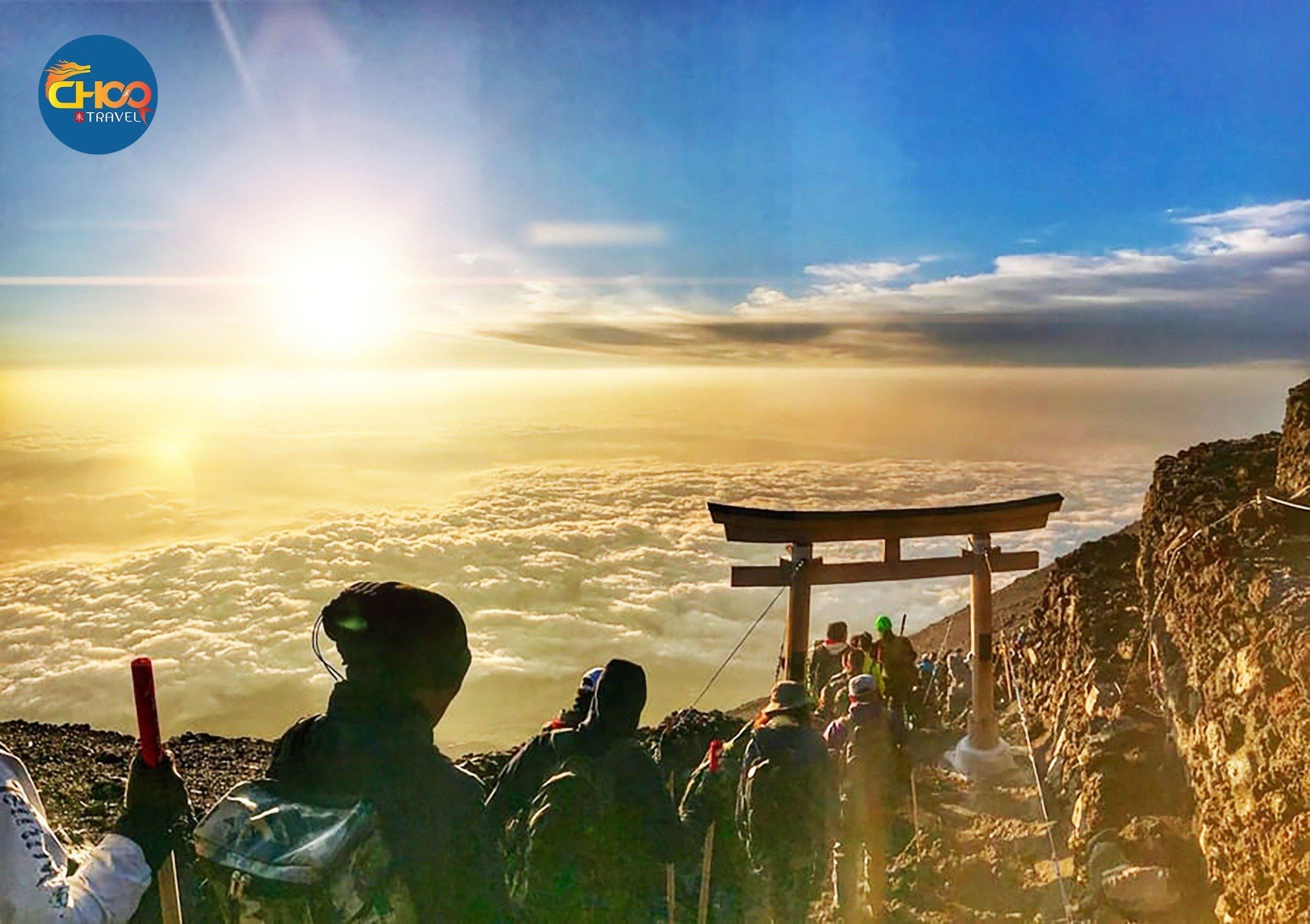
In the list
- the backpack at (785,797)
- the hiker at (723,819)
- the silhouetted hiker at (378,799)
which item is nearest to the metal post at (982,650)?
the hiker at (723,819)

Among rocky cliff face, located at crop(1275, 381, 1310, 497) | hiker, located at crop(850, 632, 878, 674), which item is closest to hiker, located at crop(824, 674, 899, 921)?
hiker, located at crop(850, 632, 878, 674)

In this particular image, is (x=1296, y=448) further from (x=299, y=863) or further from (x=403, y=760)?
(x=299, y=863)

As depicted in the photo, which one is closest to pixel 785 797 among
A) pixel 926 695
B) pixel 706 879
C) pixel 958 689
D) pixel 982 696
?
pixel 706 879

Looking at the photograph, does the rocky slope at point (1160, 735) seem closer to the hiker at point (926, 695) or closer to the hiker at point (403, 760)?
the hiker at point (926, 695)

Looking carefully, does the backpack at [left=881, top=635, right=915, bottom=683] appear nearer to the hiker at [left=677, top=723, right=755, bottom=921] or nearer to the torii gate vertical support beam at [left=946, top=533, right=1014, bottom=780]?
the torii gate vertical support beam at [left=946, top=533, right=1014, bottom=780]

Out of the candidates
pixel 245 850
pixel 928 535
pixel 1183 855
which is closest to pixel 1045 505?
pixel 928 535

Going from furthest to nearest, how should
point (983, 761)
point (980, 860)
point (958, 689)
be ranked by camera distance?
1. point (958, 689)
2. point (983, 761)
3. point (980, 860)

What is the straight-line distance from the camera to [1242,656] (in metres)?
5.09

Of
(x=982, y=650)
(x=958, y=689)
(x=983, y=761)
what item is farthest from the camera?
(x=958, y=689)

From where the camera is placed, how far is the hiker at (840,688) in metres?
8.64

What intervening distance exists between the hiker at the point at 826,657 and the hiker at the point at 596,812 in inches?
229

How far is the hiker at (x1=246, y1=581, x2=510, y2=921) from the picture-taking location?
2.21m

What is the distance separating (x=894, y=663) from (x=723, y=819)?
13.7 feet

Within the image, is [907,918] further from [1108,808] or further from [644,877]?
[644,877]
